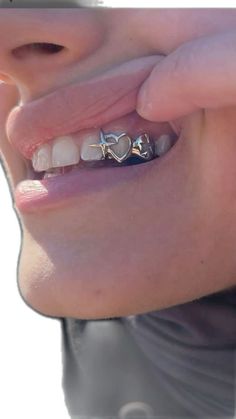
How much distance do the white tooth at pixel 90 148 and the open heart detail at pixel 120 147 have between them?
0.01m

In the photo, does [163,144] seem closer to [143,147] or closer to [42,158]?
[143,147]

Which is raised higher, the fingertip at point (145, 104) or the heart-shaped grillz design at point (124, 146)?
the fingertip at point (145, 104)

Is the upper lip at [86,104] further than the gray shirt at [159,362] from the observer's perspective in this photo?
No

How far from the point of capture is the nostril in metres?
0.70

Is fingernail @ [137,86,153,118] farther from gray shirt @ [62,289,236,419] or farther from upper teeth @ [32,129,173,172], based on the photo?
gray shirt @ [62,289,236,419]

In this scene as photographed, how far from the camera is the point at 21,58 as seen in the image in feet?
2.34

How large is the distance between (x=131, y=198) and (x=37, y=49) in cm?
19

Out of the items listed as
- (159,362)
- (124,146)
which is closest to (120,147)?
(124,146)

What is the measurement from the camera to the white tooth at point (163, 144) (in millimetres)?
707

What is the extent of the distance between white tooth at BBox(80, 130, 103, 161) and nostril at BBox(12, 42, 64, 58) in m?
0.10

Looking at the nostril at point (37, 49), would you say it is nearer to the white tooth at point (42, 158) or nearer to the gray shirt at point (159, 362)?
the white tooth at point (42, 158)

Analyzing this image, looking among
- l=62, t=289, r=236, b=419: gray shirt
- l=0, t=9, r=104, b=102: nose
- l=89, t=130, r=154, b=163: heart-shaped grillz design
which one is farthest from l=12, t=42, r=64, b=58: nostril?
l=62, t=289, r=236, b=419: gray shirt

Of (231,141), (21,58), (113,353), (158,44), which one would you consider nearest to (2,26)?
(21,58)

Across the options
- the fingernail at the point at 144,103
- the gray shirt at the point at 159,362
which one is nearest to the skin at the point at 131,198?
the fingernail at the point at 144,103
